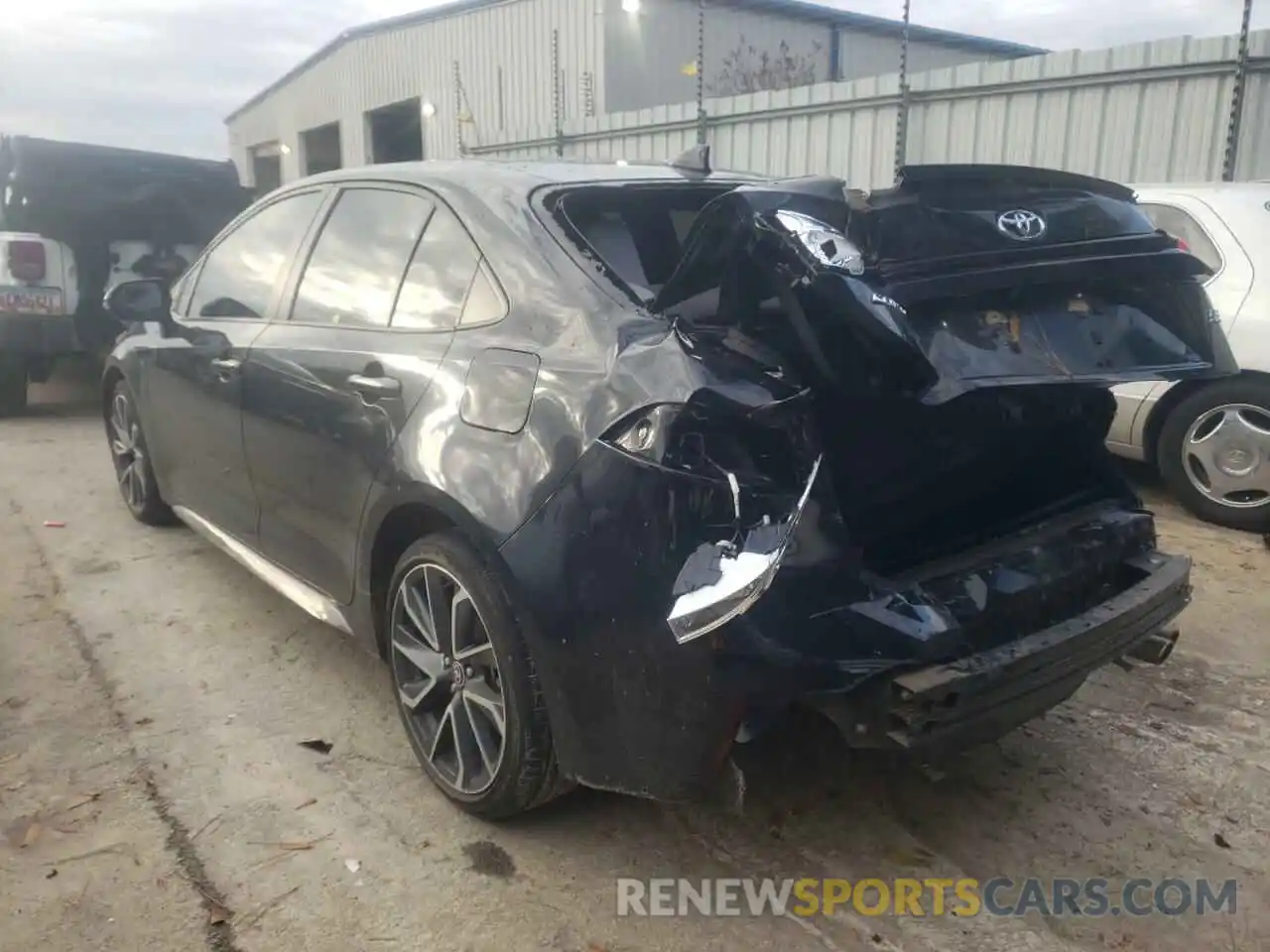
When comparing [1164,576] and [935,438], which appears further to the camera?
[1164,576]

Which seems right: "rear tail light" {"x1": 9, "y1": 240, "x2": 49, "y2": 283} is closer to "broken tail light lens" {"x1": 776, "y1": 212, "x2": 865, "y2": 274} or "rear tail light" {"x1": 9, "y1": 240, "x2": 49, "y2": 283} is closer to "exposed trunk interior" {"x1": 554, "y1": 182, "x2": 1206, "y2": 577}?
"exposed trunk interior" {"x1": 554, "y1": 182, "x2": 1206, "y2": 577}

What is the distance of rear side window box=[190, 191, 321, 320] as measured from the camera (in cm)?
358

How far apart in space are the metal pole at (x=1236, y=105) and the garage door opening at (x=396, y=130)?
47.0ft

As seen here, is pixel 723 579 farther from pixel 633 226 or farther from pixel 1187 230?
pixel 1187 230

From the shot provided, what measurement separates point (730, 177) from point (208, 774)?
2399 mm

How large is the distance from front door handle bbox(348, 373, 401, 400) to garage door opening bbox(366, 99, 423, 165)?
56.3ft

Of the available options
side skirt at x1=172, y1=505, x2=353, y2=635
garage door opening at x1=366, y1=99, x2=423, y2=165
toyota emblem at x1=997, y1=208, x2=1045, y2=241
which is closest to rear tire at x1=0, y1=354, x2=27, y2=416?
side skirt at x1=172, y1=505, x2=353, y2=635

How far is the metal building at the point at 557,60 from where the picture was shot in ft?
47.8

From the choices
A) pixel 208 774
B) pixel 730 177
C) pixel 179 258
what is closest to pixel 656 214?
pixel 730 177

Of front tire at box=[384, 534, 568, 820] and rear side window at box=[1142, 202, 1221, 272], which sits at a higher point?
rear side window at box=[1142, 202, 1221, 272]

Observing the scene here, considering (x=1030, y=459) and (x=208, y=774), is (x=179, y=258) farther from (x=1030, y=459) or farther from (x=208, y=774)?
(x=1030, y=459)

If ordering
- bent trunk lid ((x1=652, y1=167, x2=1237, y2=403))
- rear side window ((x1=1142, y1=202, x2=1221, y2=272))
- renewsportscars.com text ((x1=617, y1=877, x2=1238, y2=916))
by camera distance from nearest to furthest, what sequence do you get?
bent trunk lid ((x1=652, y1=167, x2=1237, y2=403)), renewsportscars.com text ((x1=617, y1=877, x2=1238, y2=916)), rear side window ((x1=1142, y1=202, x2=1221, y2=272))

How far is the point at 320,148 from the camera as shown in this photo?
77.9 ft

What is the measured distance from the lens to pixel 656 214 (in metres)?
2.86
